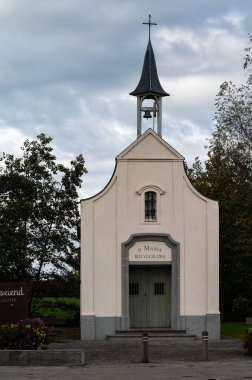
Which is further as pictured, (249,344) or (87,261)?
(87,261)

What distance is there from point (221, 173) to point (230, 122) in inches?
265

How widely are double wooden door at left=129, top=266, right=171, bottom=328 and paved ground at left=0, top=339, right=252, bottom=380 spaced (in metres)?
3.29

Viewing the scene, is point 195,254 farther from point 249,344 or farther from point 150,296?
point 249,344

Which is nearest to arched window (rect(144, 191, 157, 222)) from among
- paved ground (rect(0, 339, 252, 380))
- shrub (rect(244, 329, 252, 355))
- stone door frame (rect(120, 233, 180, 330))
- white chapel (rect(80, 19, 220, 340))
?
white chapel (rect(80, 19, 220, 340))

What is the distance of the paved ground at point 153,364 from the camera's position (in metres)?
19.9

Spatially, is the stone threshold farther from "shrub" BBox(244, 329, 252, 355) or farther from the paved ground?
"shrub" BBox(244, 329, 252, 355)

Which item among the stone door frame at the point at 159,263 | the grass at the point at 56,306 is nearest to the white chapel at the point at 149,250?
the stone door frame at the point at 159,263

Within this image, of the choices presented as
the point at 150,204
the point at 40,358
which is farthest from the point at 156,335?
the point at 40,358

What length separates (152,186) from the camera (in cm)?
3356

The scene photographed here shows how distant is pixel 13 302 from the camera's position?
25547 millimetres

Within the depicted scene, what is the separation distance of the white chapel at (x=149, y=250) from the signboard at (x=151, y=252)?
0.04 meters

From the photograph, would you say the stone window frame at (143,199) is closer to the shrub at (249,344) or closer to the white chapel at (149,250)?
the white chapel at (149,250)

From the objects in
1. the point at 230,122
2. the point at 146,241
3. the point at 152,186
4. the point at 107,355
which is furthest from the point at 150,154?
the point at 107,355

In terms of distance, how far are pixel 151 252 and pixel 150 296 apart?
Result: 2.05m
